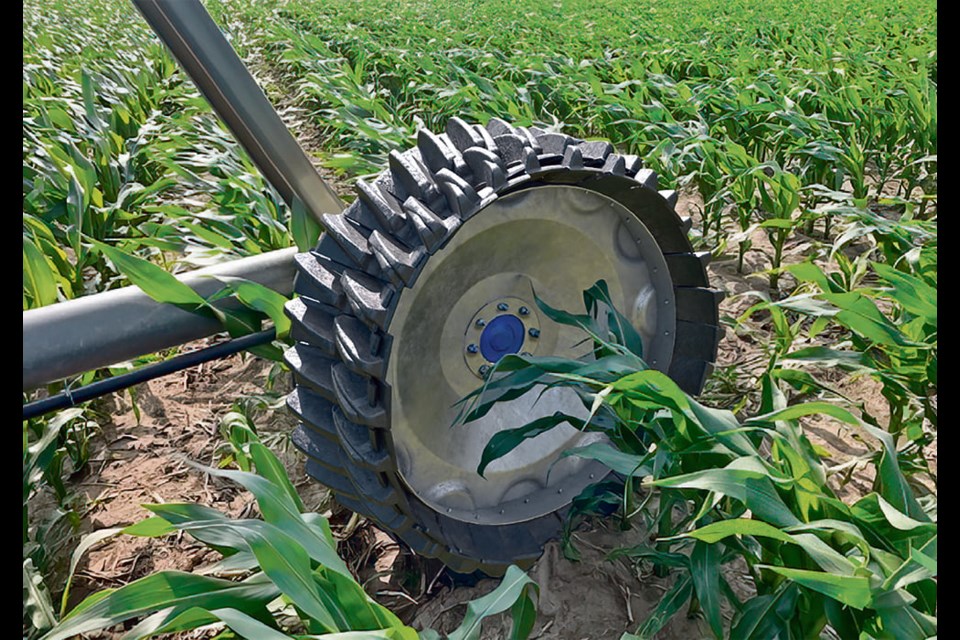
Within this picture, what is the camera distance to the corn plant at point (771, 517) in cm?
83

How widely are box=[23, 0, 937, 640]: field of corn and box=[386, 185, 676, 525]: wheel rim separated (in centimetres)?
17

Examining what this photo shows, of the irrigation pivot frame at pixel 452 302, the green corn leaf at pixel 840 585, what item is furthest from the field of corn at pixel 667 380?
the irrigation pivot frame at pixel 452 302

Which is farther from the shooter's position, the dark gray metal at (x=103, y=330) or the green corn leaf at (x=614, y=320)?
the green corn leaf at (x=614, y=320)

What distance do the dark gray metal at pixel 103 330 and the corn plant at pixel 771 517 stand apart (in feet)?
1.61

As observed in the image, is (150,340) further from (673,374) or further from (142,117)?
(142,117)

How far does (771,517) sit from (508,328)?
0.64 m

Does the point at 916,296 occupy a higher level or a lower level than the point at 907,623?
higher

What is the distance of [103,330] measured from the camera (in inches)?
42.0

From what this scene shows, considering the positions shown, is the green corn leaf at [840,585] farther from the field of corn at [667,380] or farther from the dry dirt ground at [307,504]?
the dry dirt ground at [307,504]

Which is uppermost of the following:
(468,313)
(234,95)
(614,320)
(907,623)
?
(234,95)

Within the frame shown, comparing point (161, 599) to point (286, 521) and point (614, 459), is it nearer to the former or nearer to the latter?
point (286, 521)

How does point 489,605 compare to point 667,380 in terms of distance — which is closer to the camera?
point 489,605

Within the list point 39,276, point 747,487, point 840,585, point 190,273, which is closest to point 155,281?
point 190,273

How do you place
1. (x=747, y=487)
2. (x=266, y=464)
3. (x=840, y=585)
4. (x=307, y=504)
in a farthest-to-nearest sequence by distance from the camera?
1. (x=307, y=504)
2. (x=266, y=464)
3. (x=747, y=487)
4. (x=840, y=585)
